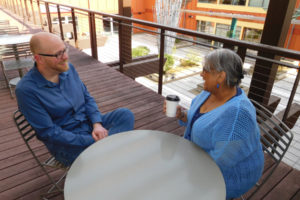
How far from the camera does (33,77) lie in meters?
1.51

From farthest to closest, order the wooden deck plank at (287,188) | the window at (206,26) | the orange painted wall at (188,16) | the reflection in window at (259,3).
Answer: the window at (206,26)
the reflection in window at (259,3)
the orange painted wall at (188,16)
the wooden deck plank at (287,188)

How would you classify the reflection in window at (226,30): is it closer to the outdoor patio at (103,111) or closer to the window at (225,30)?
the window at (225,30)

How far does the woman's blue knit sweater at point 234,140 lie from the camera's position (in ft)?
3.82

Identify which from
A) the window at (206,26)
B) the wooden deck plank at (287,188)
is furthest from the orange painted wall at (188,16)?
the wooden deck plank at (287,188)

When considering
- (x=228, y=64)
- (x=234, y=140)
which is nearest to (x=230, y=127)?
(x=234, y=140)

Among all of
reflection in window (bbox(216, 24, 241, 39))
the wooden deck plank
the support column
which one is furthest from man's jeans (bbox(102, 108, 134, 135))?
reflection in window (bbox(216, 24, 241, 39))

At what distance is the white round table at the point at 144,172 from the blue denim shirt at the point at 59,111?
367mm

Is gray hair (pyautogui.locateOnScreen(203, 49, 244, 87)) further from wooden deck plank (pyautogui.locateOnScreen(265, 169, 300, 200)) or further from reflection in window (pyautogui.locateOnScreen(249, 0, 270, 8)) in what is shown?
reflection in window (pyautogui.locateOnScreen(249, 0, 270, 8))

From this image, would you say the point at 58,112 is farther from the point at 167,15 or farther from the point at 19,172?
the point at 167,15

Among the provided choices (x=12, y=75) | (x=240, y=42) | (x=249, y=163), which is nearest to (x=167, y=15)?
(x=12, y=75)

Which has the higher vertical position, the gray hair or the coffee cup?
the gray hair

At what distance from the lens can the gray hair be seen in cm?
124

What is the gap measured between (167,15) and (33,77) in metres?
18.7

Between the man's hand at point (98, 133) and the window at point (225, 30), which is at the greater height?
the man's hand at point (98, 133)
